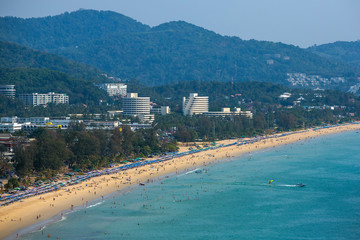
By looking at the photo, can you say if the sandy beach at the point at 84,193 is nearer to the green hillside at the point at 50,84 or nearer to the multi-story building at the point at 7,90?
the multi-story building at the point at 7,90

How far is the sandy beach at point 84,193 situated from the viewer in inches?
1529

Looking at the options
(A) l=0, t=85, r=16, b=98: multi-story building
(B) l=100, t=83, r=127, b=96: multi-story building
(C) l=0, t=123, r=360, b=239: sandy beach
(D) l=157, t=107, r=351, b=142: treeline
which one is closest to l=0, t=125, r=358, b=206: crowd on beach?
(C) l=0, t=123, r=360, b=239: sandy beach

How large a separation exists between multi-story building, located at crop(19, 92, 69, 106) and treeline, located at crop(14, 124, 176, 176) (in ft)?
213

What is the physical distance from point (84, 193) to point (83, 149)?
44.0ft

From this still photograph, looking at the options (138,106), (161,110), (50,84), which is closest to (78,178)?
(138,106)

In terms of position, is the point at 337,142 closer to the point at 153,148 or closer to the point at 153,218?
the point at 153,148

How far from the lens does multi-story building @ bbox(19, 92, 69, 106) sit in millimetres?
137500

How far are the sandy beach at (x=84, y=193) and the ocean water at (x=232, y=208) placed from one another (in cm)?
155

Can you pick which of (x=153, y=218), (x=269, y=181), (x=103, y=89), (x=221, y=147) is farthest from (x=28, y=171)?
(x=103, y=89)

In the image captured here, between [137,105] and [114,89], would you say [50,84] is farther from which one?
[137,105]

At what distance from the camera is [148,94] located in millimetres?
174750

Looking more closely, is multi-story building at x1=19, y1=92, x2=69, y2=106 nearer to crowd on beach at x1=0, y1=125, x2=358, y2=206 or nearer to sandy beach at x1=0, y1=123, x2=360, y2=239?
crowd on beach at x1=0, y1=125, x2=358, y2=206

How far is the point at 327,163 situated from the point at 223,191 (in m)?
24.2

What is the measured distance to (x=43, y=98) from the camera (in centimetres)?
13900
